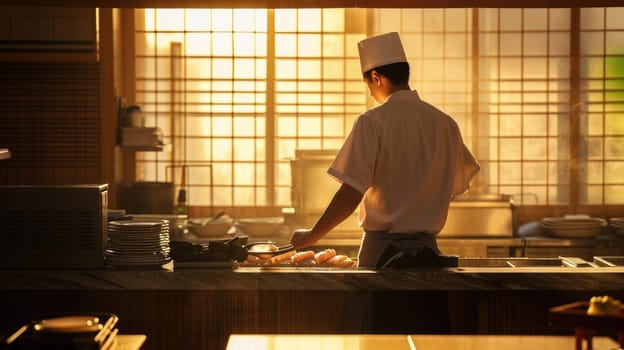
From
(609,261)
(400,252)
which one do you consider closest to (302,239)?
(400,252)

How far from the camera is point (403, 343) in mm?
2438

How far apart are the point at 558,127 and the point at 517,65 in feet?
1.76

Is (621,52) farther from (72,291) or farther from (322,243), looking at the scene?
(72,291)

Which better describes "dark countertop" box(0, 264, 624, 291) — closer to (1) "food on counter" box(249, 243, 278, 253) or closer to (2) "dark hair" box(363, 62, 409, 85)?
(1) "food on counter" box(249, 243, 278, 253)

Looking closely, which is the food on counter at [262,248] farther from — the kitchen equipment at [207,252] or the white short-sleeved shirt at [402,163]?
the white short-sleeved shirt at [402,163]

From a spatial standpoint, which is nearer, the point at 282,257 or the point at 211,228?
the point at 282,257

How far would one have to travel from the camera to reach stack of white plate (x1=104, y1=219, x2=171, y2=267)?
3.28 metres

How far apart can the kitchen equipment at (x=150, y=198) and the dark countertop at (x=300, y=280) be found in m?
2.31

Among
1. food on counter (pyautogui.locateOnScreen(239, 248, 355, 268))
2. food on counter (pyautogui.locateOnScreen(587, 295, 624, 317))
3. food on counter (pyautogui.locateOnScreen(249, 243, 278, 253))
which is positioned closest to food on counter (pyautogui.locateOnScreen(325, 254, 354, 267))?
food on counter (pyautogui.locateOnScreen(239, 248, 355, 268))

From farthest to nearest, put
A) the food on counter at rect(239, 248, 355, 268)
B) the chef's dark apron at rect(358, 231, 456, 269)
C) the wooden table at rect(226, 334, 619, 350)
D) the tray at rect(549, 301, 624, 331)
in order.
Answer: the food on counter at rect(239, 248, 355, 268) → the chef's dark apron at rect(358, 231, 456, 269) → the wooden table at rect(226, 334, 619, 350) → the tray at rect(549, 301, 624, 331)

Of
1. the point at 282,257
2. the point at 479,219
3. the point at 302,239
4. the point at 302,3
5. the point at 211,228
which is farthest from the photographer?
the point at 479,219

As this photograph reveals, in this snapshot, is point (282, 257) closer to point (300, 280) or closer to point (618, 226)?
point (300, 280)

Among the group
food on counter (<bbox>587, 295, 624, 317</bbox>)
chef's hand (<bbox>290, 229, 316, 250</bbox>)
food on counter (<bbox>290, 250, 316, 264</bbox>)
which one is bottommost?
food on counter (<bbox>290, 250, 316, 264</bbox>)

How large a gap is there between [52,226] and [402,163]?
132cm
